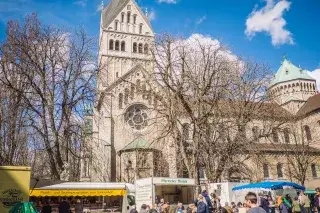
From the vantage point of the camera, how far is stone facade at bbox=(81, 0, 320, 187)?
26062 millimetres

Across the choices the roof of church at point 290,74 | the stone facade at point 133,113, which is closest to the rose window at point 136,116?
the stone facade at point 133,113

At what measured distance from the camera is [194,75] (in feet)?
74.1

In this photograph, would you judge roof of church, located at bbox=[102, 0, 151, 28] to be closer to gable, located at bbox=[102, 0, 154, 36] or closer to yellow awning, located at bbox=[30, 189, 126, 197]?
gable, located at bbox=[102, 0, 154, 36]

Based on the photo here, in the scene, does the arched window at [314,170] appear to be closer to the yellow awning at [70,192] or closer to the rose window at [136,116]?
the rose window at [136,116]

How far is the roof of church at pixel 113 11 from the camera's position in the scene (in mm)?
52956

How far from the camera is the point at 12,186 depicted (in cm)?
1143

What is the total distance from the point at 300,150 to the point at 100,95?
27.2 metres

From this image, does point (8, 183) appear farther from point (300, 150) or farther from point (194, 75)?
point (300, 150)

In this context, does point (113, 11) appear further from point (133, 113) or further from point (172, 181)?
point (172, 181)

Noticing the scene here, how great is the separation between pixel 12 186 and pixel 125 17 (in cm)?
4635

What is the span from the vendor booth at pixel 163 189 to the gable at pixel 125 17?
119ft

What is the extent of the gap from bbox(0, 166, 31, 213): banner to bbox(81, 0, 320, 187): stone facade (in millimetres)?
9710

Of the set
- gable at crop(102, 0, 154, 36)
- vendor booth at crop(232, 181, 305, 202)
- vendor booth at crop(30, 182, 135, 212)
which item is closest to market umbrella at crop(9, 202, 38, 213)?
vendor booth at crop(30, 182, 135, 212)

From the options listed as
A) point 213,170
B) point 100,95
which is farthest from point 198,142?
point 100,95
